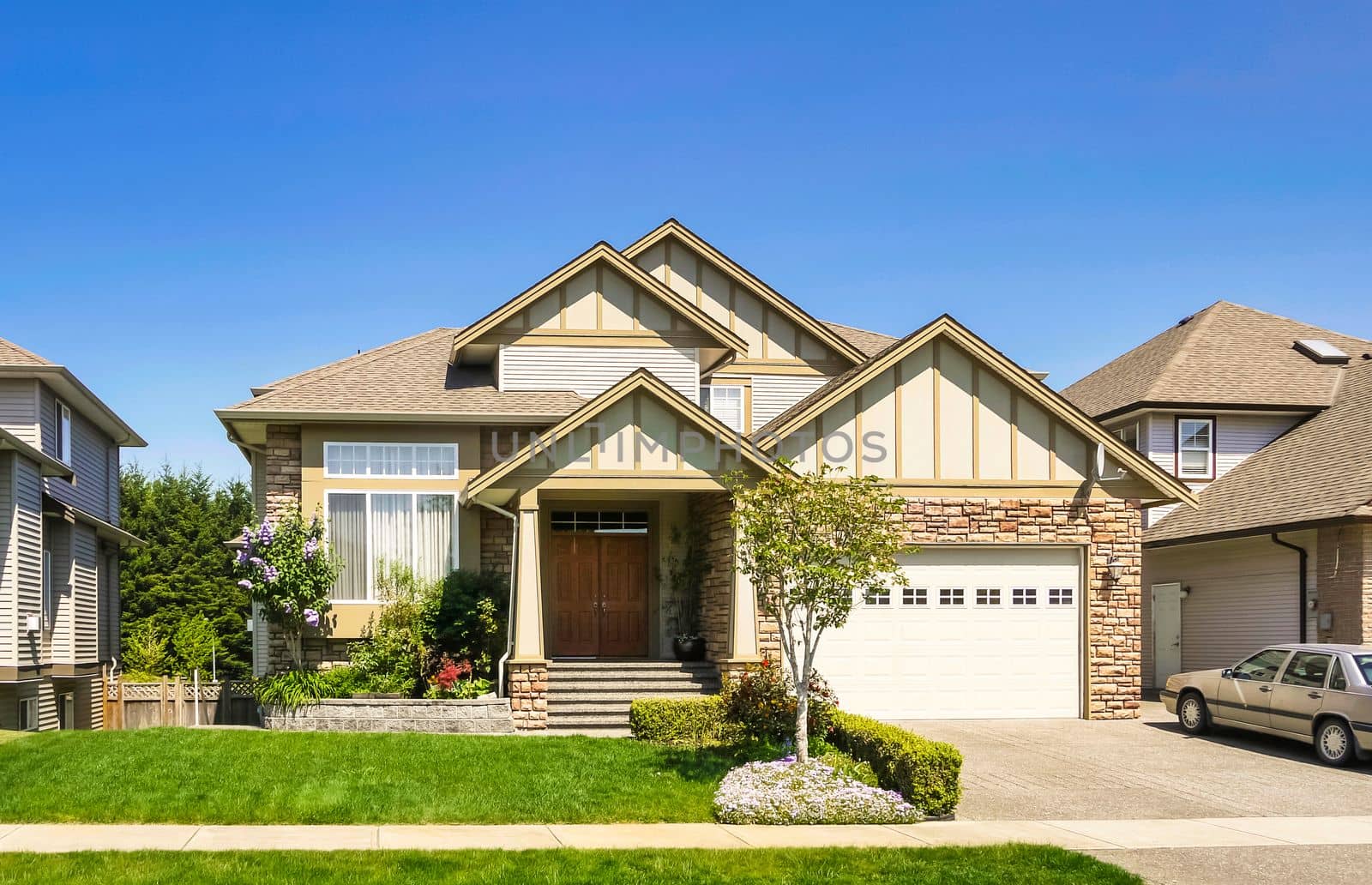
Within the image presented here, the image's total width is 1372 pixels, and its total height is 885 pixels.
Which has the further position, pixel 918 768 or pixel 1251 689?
pixel 1251 689

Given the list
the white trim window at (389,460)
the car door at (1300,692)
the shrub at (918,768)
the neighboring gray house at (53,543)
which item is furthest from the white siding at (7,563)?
the car door at (1300,692)

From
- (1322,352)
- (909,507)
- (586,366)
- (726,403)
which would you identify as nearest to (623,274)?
(586,366)

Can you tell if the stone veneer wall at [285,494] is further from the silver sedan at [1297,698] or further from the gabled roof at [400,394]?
the silver sedan at [1297,698]

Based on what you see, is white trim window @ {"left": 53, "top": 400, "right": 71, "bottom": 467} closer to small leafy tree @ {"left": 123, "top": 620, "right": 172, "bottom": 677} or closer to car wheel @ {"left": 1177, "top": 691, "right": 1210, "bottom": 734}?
small leafy tree @ {"left": 123, "top": 620, "right": 172, "bottom": 677}

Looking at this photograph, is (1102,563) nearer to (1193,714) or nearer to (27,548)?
(1193,714)

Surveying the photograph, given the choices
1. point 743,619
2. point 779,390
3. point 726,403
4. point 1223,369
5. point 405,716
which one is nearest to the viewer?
point 405,716

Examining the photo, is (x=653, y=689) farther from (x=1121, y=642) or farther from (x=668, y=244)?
(x=668, y=244)

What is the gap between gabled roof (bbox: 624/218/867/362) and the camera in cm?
2361

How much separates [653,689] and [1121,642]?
744 centimetres

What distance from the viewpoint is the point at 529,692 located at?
16.8 metres

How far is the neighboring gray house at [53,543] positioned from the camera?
20.9m

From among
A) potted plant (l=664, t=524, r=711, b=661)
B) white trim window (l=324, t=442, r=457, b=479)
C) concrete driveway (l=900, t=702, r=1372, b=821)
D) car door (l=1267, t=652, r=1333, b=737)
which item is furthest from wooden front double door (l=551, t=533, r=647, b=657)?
car door (l=1267, t=652, r=1333, b=737)

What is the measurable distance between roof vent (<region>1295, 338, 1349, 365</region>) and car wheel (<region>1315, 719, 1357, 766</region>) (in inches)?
553

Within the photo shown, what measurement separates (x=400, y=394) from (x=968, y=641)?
980 cm
